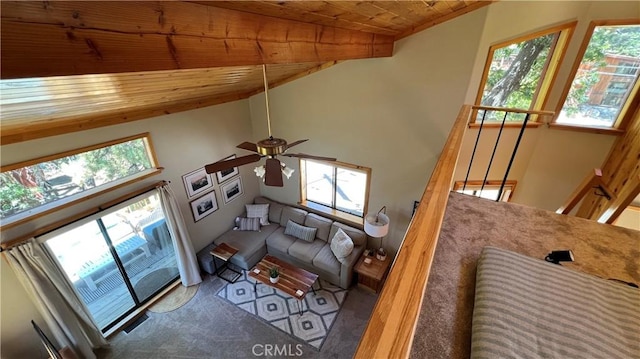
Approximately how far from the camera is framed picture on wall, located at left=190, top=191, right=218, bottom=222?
4.89 metres

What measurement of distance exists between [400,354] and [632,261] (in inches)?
85.7

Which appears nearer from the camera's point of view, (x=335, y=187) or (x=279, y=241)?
(x=279, y=241)

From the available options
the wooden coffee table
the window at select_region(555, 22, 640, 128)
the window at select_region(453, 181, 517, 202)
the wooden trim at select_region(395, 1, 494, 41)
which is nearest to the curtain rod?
the wooden coffee table

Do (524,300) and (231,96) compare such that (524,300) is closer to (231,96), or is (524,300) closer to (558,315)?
(558,315)

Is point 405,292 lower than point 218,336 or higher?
higher

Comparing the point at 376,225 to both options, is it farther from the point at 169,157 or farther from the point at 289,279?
the point at 169,157

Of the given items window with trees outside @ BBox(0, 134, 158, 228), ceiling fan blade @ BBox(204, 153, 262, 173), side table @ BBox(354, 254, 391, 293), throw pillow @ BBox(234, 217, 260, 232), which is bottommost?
side table @ BBox(354, 254, 391, 293)

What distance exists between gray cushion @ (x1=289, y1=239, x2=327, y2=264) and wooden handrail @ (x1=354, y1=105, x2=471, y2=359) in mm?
4120

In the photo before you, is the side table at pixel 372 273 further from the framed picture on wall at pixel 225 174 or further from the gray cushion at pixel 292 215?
the framed picture on wall at pixel 225 174

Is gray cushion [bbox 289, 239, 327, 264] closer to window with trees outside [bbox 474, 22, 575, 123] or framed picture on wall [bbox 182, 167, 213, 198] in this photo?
framed picture on wall [bbox 182, 167, 213, 198]

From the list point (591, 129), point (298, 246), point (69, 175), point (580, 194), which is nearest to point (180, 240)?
point (69, 175)

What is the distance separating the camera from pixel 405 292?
0.69 m

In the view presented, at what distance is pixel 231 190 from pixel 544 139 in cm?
570

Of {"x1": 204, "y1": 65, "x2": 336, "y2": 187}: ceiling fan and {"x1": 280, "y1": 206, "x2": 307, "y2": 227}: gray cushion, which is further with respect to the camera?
{"x1": 280, "y1": 206, "x2": 307, "y2": 227}: gray cushion
